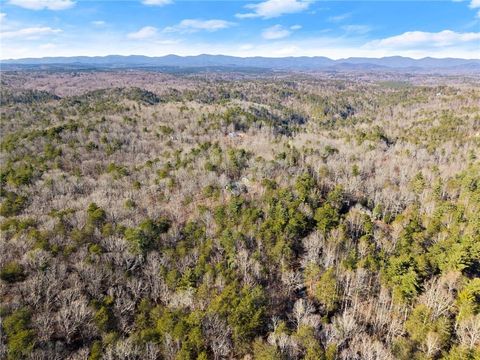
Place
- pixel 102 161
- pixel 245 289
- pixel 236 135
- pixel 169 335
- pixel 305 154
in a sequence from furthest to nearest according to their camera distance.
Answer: pixel 236 135 < pixel 305 154 < pixel 102 161 < pixel 245 289 < pixel 169 335

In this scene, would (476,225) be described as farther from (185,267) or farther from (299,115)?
(299,115)

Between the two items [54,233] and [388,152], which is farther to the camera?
[388,152]

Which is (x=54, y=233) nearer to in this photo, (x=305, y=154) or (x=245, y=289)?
(x=245, y=289)

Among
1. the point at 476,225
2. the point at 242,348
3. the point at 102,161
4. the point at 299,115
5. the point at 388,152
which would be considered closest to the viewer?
the point at 242,348

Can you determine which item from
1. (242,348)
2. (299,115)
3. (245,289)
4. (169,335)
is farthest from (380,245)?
(299,115)

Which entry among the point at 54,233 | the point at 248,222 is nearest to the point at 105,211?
the point at 54,233

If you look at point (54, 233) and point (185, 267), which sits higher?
point (54, 233)

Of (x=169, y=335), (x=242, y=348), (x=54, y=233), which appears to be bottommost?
(x=242, y=348)
